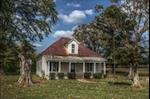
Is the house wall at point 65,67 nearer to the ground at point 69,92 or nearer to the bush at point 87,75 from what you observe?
the bush at point 87,75

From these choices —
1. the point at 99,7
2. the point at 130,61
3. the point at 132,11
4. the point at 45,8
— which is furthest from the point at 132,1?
the point at 45,8

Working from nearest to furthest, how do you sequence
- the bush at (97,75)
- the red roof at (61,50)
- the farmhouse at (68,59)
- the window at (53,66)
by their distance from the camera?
the farmhouse at (68,59)
the window at (53,66)
the bush at (97,75)
the red roof at (61,50)

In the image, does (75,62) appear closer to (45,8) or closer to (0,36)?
(45,8)

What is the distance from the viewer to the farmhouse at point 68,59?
159 feet

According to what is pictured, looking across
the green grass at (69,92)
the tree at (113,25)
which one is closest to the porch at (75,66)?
the tree at (113,25)

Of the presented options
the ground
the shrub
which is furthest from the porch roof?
the ground

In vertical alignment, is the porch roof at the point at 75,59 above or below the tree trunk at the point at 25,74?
above

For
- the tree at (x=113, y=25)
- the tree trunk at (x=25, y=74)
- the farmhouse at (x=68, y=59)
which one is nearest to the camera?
the tree trunk at (x=25, y=74)

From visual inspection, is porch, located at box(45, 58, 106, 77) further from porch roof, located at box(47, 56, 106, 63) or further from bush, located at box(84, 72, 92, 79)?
bush, located at box(84, 72, 92, 79)

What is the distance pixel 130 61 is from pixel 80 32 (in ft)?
134

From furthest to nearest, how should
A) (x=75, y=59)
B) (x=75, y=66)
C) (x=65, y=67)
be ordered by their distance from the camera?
(x=75, y=66)
(x=65, y=67)
(x=75, y=59)

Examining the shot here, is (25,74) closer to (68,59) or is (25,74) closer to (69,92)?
(69,92)

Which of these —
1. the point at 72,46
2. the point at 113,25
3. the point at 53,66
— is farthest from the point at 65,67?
the point at 113,25

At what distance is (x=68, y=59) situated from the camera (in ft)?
161
